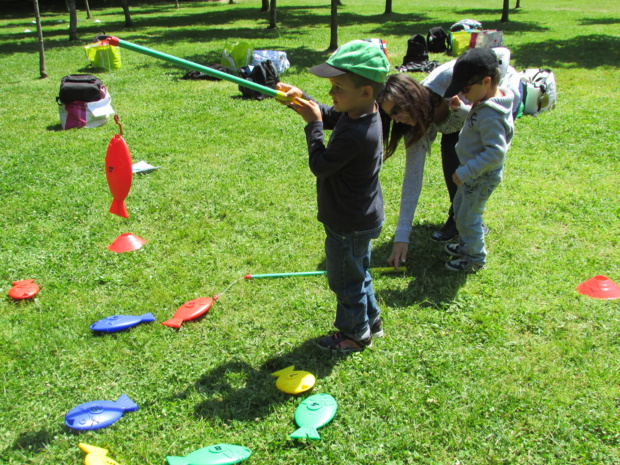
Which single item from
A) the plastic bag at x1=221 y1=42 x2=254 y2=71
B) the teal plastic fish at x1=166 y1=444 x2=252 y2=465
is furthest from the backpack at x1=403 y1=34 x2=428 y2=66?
the teal plastic fish at x1=166 y1=444 x2=252 y2=465

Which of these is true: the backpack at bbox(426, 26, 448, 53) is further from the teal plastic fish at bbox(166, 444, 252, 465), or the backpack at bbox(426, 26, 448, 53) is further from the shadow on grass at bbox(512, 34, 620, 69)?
the teal plastic fish at bbox(166, 444, 252, 465)

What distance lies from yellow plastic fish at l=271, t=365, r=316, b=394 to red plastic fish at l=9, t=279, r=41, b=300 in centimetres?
197

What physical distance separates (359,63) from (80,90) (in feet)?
19.5

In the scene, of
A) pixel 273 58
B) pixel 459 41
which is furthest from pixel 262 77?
pixel 459 41

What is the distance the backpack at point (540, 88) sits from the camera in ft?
17.1

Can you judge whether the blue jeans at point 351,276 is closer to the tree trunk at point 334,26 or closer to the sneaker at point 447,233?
the sneaker at point 447,233

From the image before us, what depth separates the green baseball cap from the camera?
8.01ft

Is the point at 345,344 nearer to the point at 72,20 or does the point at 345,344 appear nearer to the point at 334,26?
the point at 334,26

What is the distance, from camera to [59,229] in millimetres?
4613

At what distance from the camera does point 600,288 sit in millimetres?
3436

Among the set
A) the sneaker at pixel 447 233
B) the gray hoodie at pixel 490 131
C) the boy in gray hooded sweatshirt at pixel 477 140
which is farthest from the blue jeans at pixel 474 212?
the sneaker at pixel 447 233

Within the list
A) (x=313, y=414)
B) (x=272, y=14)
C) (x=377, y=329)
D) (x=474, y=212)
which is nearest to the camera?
(x=313, y=414)

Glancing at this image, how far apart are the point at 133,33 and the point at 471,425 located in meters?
17.6

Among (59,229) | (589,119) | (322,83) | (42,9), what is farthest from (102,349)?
(42,9)
